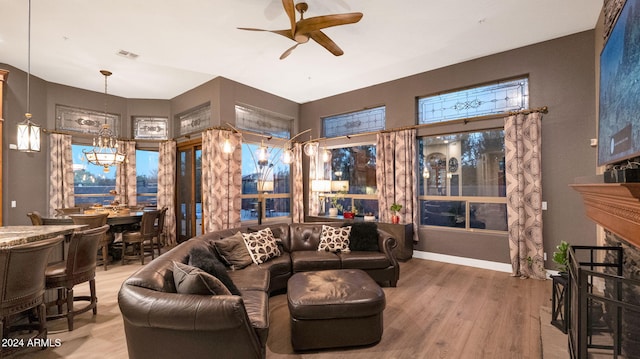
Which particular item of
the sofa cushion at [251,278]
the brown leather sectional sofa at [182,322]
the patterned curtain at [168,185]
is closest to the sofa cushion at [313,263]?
the sofa cushion at [251,278]

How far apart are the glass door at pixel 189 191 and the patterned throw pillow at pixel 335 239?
10.1ft

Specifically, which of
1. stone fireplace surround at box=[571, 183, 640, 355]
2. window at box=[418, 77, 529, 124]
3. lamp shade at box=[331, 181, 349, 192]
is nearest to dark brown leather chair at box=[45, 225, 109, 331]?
lamp shade at box=[331, 181, 349, 192]

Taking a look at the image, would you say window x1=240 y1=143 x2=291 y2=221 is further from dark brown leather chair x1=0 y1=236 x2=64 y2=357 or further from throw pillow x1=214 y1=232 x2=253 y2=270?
dark brown leather chair x1=0 y1=236 x2=64 y2=357

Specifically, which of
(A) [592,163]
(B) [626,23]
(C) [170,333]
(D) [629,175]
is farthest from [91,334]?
(A) [592,163]

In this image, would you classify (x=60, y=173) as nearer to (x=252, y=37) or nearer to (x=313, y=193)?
(x=252, y=37)

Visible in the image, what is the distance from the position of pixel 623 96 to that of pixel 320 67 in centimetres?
415

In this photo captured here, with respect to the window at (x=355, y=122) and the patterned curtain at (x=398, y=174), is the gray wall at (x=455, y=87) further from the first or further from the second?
the patterned curtain at (x=398, y=174)

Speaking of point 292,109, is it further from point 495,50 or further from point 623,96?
point 623,96

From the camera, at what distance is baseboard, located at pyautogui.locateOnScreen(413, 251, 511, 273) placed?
4.59 m

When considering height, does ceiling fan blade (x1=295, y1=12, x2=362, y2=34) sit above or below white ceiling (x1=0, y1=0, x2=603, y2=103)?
below

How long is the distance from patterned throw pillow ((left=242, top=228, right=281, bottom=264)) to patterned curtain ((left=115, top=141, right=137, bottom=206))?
4.76 metres

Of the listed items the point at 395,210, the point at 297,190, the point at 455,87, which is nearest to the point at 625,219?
the point at 395,210

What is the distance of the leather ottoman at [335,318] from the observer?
7.82 ft

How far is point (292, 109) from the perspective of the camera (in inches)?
288
